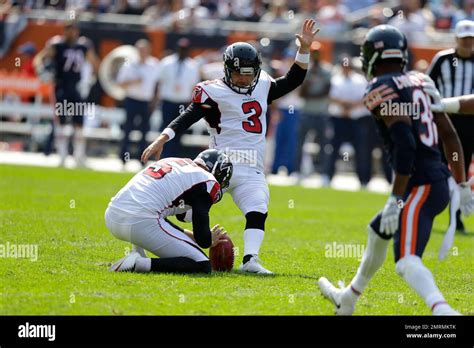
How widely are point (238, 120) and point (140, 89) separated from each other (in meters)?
9.50

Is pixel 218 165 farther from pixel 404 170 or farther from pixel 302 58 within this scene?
pixel 404 170

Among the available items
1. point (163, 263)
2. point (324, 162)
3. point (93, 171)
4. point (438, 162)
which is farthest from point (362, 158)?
point (438, 162)

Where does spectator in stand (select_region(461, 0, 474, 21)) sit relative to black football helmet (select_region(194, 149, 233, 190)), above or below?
above

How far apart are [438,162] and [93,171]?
11.0 meters

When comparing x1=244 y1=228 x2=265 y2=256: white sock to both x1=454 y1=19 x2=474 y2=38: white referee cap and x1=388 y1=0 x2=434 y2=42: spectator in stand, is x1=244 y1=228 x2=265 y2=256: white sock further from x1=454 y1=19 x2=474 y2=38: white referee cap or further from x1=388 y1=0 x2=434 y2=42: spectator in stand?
x1=388 y1=0 x2=434 y2=42: spectator in stand

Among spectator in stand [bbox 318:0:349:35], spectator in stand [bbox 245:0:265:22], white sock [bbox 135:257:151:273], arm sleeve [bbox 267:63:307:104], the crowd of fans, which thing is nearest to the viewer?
white sock [bbox 135:257:151:273]

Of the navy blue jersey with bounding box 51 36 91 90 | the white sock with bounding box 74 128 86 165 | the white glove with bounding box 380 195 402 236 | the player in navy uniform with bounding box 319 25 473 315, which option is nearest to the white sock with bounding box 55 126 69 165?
the white sock with bounding box 74 128 86 165

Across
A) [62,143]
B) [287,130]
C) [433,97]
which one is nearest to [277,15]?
[287,130]

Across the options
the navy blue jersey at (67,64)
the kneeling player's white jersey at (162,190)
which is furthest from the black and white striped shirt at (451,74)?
the navy blue jersey at (67,64)

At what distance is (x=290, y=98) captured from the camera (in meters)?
17.2

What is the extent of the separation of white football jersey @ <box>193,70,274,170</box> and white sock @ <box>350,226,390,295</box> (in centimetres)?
243

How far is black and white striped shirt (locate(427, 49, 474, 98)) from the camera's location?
10055 millimetres

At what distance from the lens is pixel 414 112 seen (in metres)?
5.37
